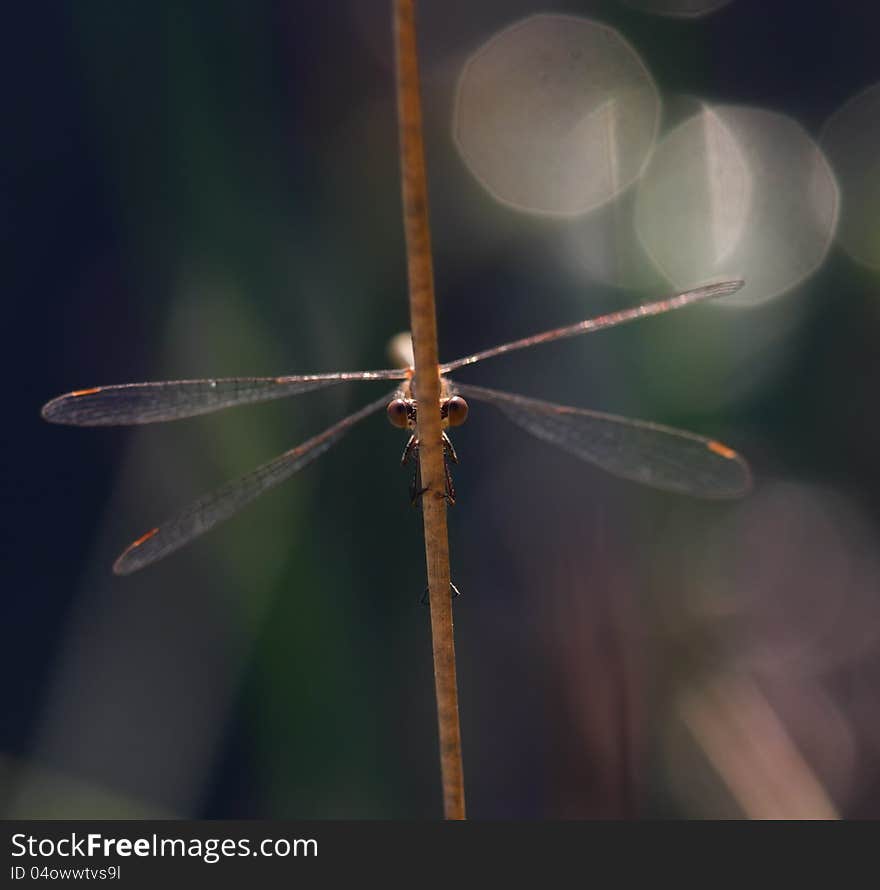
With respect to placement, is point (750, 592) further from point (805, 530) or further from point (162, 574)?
point (162, 574)

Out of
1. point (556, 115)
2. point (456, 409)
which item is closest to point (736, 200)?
point (556, 115)

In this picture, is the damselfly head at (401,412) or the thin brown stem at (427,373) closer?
the thin brown stem at (427,373)

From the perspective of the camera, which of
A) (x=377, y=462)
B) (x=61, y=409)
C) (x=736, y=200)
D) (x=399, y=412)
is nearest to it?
(x=399, y=412)

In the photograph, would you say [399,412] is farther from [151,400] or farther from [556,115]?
[556,115]

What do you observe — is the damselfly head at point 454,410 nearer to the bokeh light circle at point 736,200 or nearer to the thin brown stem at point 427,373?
the thin brown stem at point 427,373

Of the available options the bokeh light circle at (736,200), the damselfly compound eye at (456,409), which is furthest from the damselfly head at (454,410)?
the bokeh light circle at (736,200)
